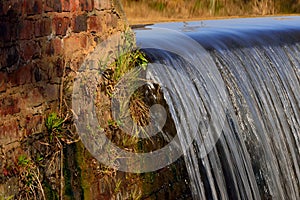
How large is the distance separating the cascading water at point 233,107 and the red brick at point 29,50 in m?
0.79

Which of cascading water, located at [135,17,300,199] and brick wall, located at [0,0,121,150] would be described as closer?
brick wall, located at [0,0,121,150]

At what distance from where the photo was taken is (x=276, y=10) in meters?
11.8

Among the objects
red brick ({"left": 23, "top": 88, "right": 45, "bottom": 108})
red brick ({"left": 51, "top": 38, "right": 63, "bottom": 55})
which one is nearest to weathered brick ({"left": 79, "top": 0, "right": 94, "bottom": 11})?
red brick ({"left": 51, "top": 38, "right": 63, "bottom": 55})

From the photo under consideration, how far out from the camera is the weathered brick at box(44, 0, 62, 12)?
10.6ft

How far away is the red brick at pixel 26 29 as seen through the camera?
3.07 meters

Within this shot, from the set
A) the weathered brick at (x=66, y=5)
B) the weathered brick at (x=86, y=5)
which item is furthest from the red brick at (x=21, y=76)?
the weathered brick at (x=86, y=5)

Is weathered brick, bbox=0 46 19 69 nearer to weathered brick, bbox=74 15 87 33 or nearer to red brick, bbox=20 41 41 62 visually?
red brick, bbox=20 41 41 62

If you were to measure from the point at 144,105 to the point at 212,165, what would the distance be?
1.79 feet

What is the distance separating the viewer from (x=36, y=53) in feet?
10.4

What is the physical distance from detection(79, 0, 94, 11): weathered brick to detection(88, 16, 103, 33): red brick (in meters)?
0.05

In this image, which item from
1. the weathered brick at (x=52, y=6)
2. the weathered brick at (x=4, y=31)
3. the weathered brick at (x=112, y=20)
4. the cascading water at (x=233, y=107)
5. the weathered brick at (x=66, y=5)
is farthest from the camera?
the cascading water at (x=233, y=107)

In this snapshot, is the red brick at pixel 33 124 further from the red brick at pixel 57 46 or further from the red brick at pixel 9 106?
the red brick at pixel 57 46

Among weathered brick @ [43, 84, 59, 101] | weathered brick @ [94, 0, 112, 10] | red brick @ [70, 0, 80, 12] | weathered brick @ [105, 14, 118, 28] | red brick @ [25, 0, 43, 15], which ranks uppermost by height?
red brick @ [25, 0, 43, 15]

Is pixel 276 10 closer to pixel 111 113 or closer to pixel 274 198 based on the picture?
pixel 274 198
